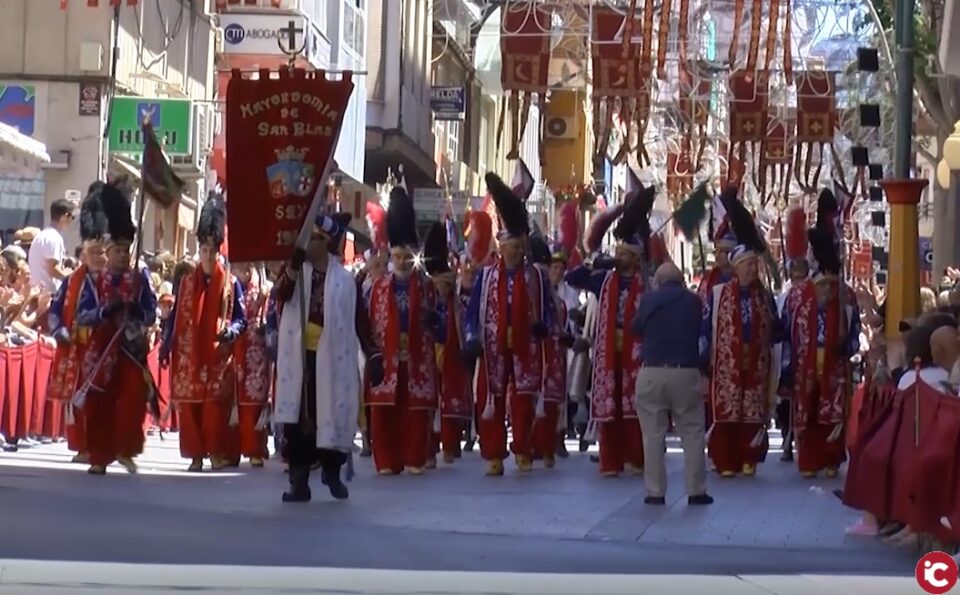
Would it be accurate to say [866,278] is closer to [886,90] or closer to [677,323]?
[886,90]

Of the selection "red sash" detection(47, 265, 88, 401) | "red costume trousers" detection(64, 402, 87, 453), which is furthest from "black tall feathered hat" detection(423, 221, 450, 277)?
"red costume trousers" detection(64, 402, 87, 453)

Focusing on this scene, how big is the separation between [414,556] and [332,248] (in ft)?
12.1

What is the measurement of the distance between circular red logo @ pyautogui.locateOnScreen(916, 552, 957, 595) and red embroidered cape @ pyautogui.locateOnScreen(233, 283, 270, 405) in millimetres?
8536

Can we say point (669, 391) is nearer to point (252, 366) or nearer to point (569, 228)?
point (252, 366)

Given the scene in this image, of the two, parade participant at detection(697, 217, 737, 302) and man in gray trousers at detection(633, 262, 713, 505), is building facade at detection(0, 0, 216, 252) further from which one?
man in gray trousers at detection(633, 262, 713, 505)

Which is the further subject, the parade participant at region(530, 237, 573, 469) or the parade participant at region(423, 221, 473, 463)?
the parade participant at region(423, 221, 473, 463)

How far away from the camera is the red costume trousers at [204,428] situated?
18953mm

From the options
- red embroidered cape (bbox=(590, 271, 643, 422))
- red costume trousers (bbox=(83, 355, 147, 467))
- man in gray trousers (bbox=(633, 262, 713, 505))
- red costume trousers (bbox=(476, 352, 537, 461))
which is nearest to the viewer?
man in gray trousers (bbox=(633, 262, 713, 505))

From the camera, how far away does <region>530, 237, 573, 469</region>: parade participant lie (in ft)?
65.8

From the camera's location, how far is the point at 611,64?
27.1 meters

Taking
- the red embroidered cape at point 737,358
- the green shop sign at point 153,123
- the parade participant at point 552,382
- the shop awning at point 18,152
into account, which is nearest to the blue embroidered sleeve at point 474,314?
the parade participant at point 552,382

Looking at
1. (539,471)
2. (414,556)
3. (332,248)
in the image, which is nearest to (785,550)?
(414,556)

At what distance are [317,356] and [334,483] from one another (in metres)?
0.97

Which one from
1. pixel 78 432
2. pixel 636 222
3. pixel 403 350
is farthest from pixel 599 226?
pixel 78 432
